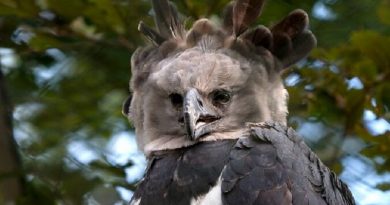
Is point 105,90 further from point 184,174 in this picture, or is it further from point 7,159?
point 184,174

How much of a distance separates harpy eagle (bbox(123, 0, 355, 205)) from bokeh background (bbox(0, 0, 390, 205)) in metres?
0.37

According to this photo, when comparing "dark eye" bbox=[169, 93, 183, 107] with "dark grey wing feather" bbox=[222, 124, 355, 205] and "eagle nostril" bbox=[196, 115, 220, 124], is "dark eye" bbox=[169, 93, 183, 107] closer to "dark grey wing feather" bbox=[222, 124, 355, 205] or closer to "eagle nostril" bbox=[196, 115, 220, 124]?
"eagle nostril" bbox=[196, 115, 220, 124]

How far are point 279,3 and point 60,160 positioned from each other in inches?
41.2

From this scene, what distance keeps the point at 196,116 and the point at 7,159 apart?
138 centimetres

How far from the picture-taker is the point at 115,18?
4914 mm

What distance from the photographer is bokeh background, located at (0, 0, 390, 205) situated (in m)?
4.79

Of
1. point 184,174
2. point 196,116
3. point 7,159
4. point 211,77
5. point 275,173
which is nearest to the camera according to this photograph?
point 275,173

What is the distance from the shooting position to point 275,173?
3840mm

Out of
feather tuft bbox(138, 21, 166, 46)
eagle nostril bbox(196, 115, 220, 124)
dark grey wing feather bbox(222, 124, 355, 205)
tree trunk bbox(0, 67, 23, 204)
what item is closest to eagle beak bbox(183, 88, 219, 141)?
eagle nostril bbox(196, 115, 220, 124)

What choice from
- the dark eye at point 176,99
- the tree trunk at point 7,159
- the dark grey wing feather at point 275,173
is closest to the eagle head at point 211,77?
the dark eye at point 176,99

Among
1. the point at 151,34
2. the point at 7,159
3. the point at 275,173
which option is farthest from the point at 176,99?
the point at 7,159

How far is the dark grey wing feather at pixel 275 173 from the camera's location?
3.79 metres

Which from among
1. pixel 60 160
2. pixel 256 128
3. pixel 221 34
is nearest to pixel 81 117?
pixel 60 160

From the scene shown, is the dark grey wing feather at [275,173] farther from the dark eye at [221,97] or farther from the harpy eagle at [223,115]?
the dark eye at [221,97]
